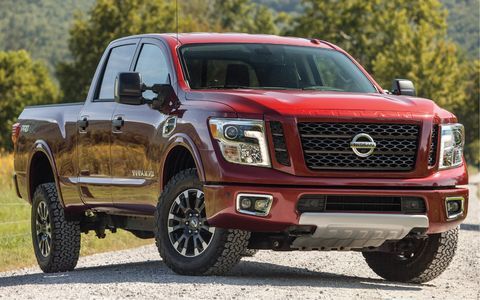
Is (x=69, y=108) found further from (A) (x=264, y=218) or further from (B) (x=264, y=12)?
(B) (x=264, y=12)

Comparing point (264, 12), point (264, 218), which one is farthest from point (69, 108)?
point (264, 12)

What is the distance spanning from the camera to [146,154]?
9.42 meters

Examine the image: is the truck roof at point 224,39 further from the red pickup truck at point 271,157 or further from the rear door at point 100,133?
the rear door at point 100,133

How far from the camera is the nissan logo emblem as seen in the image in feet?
27.9

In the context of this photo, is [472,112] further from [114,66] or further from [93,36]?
A: [114,66]

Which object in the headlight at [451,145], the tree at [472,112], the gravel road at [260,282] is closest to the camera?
the gravel road at [260,282]

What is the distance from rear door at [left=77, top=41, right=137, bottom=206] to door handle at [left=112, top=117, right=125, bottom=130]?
12 cm

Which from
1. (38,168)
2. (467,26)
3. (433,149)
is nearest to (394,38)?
(38,168)

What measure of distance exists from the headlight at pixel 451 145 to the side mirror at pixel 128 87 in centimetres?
232

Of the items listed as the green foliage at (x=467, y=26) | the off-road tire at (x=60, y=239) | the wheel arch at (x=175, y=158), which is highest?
the wheel arch at (x=175, y=158)

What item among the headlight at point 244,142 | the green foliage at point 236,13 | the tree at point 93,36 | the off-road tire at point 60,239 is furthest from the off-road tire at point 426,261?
the green foliage at point 236,13

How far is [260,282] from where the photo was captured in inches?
347

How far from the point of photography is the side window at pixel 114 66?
10516 millimetres

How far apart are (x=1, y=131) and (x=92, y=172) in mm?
63437
